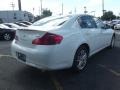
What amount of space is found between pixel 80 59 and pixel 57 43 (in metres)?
1.10

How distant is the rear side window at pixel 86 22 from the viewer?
19.9 ft

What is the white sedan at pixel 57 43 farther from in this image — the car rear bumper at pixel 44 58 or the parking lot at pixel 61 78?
the parking lot at pixel 61 78

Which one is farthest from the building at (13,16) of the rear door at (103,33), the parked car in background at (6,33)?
the rear door at (103,33)

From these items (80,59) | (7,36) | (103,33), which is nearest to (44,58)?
(80,59)

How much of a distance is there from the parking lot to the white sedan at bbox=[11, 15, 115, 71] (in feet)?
1.15

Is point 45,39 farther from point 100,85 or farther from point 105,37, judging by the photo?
point 105,37

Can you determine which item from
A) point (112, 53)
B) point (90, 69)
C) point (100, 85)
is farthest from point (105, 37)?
point (100, 85)

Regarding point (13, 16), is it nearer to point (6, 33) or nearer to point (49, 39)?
point (6, 33)

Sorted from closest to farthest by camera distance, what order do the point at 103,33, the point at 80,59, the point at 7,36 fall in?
the point at 80,59 → the point at 103,33 → the point at 7,36

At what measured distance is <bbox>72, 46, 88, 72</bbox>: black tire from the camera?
5.63 metres

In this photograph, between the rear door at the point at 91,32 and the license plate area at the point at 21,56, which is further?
the rear door at the point at 91,32

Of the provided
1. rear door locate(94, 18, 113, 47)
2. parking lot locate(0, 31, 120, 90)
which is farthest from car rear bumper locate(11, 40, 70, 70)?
rear door locate(94, 18, 113, 47)

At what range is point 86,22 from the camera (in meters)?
6.35

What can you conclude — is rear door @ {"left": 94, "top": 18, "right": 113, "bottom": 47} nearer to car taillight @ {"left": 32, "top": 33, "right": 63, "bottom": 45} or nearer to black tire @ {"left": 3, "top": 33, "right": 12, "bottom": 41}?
car taillight @ {"left": 32, "top": 33, "right": 63, "bottom": 45}
